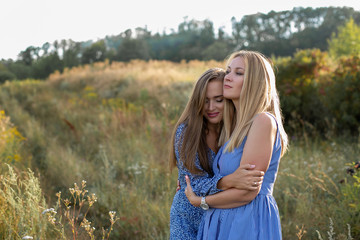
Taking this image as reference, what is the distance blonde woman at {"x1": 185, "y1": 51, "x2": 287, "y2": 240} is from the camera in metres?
2.19

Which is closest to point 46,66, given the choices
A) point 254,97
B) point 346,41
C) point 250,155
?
point 346,41

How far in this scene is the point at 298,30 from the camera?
122ft

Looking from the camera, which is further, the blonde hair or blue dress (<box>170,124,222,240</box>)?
blue dress (<box>170,124,222,240</box>)

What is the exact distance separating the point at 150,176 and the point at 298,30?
35381mm

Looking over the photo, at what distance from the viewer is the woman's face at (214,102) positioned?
2.81 meters

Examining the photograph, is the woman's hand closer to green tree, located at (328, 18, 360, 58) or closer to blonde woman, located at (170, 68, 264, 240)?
blonde woman, located at (170, 68, 264, 240)

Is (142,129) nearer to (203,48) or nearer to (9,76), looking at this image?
(9,76)

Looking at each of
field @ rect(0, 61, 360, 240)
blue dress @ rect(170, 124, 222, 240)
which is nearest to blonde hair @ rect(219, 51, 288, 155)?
blue dress @ rect(170, 124, 222, 240)

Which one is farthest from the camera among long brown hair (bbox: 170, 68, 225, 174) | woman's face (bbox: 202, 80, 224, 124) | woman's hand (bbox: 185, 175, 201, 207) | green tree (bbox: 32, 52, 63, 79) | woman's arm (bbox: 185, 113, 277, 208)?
green tree (bbox: 32, 52, 63, 79)

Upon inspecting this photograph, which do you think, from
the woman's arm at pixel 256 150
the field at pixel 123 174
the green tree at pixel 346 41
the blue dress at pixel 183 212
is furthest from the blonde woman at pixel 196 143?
the green tree at pixel 346 41

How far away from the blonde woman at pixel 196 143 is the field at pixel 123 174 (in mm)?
476

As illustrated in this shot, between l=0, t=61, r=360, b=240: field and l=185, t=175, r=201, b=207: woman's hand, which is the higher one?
l=185, t=175, r=201, b=207: woman's hand

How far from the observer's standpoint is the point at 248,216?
223 cm

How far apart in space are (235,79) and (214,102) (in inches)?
15.5
